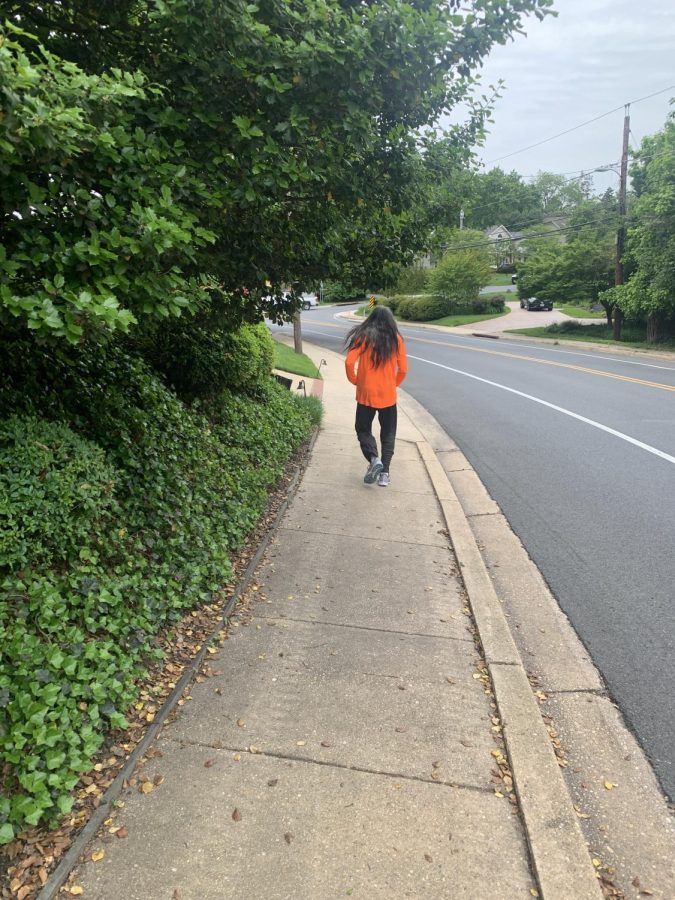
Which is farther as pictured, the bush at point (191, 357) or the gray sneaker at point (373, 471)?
the gray sneaker at point (373, 471)

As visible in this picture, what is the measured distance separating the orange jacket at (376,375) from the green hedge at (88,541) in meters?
1.72

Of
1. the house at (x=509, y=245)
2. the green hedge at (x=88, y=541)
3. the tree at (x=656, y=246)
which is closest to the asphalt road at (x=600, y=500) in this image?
the green hedge at (x=88, y=541)

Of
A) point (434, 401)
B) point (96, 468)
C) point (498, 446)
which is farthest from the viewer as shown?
point (434, 401)

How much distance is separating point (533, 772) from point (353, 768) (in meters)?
0.73

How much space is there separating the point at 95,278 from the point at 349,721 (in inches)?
85.6

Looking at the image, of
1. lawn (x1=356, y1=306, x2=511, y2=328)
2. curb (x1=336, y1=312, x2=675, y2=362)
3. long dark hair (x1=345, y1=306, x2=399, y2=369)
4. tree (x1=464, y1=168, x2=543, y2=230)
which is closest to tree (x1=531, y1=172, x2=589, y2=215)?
tree (x1=464, y1=168, x2=543, y2=230)

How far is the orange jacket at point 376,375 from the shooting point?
6.64 metres

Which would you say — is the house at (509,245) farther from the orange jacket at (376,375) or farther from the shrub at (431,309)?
the orange jacket at (376,375)

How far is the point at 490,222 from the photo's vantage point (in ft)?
392

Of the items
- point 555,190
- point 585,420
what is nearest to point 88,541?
point 585,420

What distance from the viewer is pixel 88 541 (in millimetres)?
3291

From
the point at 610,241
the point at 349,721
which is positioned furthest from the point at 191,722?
the point at 610,241

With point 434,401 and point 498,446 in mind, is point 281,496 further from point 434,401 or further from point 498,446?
point 434,401

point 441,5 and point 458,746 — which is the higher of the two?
A: point 441,5
